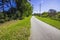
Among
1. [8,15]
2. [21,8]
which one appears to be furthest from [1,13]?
[21,8]

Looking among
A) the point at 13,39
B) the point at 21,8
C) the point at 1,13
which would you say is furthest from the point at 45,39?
the point at 21,8

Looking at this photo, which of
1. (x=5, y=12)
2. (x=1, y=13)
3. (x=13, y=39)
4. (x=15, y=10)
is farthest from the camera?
(x=15, y=10)

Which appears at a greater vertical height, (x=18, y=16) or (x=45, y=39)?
(x=45, y=39)

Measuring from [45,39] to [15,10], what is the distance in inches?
1518

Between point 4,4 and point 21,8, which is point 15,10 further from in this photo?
point 4,4

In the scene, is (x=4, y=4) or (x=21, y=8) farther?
(x=21, y=8)

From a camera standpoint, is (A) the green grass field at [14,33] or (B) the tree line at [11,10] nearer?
(A) the green grass field at [14,33]

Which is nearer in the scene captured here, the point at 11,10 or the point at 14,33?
the point at 14,33

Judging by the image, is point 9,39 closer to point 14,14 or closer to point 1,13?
point 1,13

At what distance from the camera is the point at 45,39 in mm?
9211

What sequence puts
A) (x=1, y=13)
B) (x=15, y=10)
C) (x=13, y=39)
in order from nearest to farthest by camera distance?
(x=13, y=39)
(x=1, y=13)
(x=15, y=10)

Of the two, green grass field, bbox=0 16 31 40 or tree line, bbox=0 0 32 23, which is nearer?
green grass field, bbox=0 16 31 40

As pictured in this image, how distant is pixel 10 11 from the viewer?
45.0 m

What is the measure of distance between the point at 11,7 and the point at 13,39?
36.8 m
